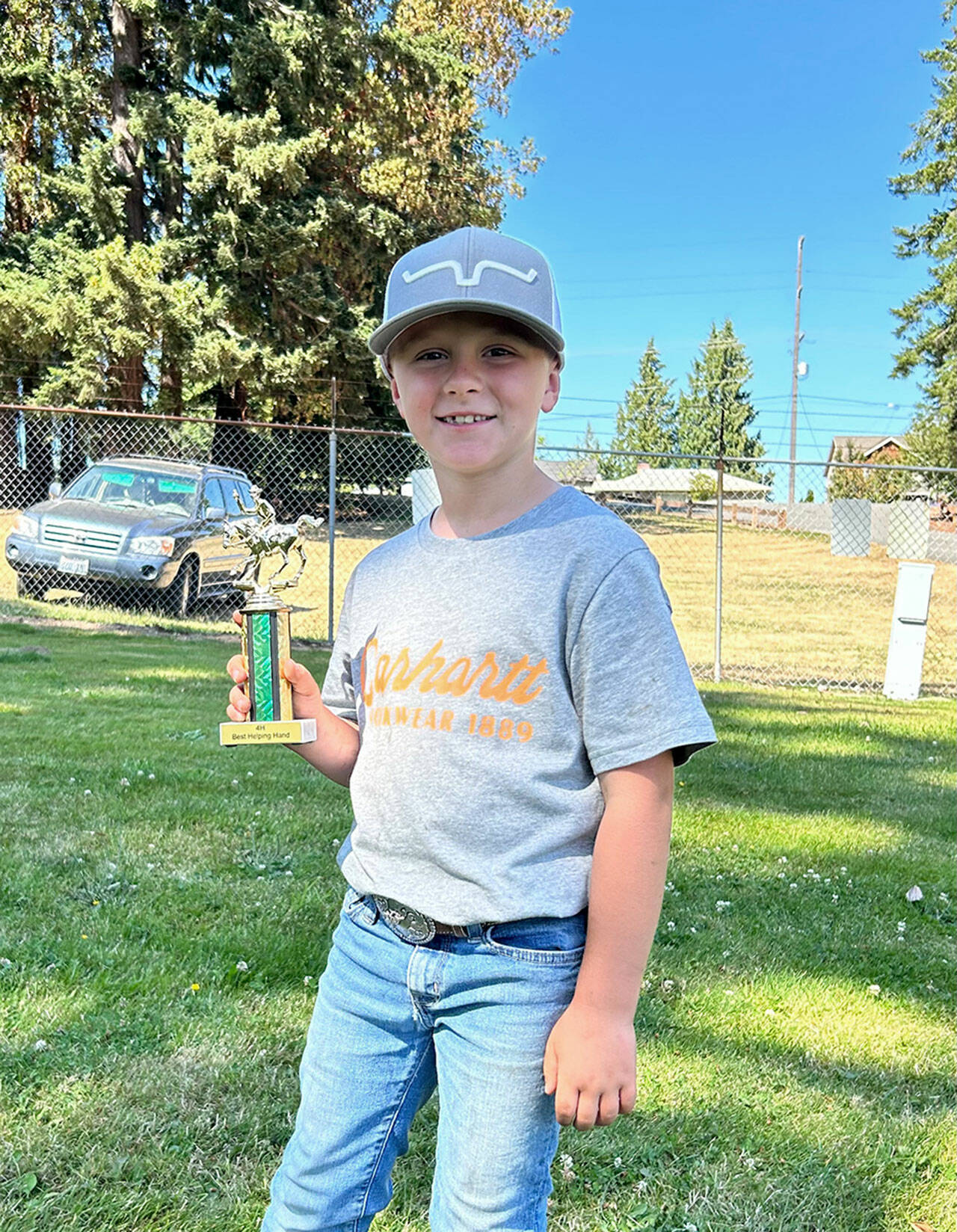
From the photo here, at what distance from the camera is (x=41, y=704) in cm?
620

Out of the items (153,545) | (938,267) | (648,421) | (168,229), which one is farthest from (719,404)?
(153,545)

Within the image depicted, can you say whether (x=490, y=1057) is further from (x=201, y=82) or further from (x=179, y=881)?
(x=201, y=82)

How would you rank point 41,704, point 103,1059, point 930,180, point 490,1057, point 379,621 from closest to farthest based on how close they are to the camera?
1. point 490,1057
2. point 379,621
3. point 103,1059
4. point 41,704
5. point 930,180

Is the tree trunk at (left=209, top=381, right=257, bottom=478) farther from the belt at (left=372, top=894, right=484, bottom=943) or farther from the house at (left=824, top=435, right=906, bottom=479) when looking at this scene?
the house at (left=824, top=435, right=906, bottom=479)

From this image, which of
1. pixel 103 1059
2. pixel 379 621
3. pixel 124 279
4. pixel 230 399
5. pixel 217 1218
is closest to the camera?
pixel 379 621

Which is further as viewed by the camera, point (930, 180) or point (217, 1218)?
point (930, 180)

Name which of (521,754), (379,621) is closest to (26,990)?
(379,621)

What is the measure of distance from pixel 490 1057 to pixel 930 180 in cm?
3048

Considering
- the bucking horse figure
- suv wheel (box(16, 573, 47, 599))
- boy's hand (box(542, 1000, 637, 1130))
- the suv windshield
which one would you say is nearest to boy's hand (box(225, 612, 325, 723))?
the bucking horse figure

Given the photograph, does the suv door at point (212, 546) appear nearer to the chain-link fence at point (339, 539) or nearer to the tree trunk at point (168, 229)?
the chain-link fence at point (339, 539)

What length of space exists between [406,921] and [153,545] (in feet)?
28.8

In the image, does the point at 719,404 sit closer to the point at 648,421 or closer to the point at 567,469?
the point at 648,421

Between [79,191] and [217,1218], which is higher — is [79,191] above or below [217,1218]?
above

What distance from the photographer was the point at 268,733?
1.55m
